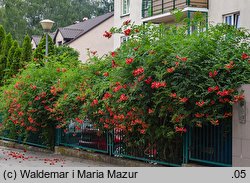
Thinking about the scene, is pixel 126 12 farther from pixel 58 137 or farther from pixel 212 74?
pixel 212 74

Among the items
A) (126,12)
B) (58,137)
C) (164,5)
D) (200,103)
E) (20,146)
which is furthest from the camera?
(126,12)

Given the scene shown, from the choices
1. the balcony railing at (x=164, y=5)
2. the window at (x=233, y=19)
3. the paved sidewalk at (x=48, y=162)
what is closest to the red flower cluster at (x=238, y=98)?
the paved sidewalk at (x=48, y=162)

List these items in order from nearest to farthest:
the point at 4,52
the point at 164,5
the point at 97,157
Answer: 1. the point at 97,157
2. the point at 164,5
3. the point at 4,52

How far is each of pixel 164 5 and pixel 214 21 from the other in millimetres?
4820

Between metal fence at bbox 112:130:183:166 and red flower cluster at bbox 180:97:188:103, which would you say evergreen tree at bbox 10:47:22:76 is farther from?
red flower cluster at bbox 180:97:188:103

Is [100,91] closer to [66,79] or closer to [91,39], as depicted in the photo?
[66,79]

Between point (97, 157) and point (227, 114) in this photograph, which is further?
point (97, 157)

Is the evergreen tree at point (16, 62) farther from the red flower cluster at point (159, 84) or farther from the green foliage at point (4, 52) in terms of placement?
the red flower cluster at point (159, 84)

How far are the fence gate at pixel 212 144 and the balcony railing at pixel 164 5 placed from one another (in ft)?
50.9

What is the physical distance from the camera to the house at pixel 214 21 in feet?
32.6

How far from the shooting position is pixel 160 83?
1044cm

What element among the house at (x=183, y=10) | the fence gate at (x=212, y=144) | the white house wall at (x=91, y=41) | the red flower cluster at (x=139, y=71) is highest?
the white house wall at (x=91, y=41)

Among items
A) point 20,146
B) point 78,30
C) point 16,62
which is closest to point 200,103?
point 20,146

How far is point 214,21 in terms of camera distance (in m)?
25.5
